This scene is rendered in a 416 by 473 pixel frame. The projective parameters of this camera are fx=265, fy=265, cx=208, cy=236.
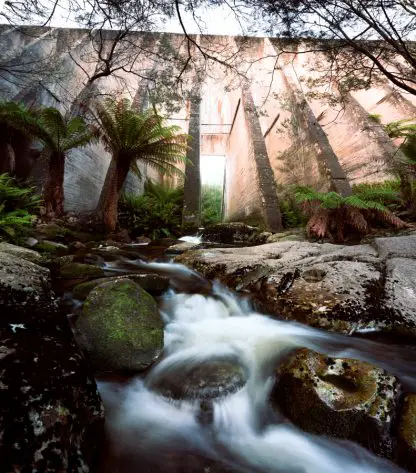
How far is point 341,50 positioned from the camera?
436 cm

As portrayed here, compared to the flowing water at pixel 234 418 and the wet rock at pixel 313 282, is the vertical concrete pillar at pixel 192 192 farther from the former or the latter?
the flowing water at pixel 234 418

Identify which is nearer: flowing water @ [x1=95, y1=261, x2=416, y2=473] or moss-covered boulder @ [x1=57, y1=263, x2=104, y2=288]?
flowing water @ [x1=95, y1=261, x2=416, y2=473]

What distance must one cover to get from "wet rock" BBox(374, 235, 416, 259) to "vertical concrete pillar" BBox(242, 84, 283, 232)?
3.57 m

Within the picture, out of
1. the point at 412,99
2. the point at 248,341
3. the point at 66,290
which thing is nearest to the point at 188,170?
the point at 66,290

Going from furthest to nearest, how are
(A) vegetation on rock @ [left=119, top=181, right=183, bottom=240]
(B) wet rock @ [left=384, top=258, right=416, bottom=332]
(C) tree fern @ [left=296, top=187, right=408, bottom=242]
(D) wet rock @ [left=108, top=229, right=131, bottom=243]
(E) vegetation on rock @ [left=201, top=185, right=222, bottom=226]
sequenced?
(E) vegetation on rock @ [left=201, top=185, right=222, bottom=226]
(A) vegetation on rock @ [left=119, top=181, right=183, bottom=240]
(D) wet rock @ [left=108, top=229, right=131, bottom=243]
(C) tree fern @ [left=296, top=187, right=408, bottom=242]
(B) wet rock @ [left=384, top=258, right=416, bottom=332]

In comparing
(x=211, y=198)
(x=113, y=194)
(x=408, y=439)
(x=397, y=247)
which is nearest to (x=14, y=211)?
(x=113, y=194)

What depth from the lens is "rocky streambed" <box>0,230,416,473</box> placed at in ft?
3.57

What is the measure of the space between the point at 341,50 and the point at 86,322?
5.38 m

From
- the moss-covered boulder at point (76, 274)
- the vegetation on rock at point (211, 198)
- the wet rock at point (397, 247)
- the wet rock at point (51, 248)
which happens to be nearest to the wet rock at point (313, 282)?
the wet rock at point (397, 247)

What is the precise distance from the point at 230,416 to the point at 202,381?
234mm

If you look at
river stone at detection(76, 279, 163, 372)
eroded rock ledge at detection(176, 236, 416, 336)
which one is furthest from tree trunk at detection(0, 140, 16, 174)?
river stone at detection(76, 279, 163, 372)

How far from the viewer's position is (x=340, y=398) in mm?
1318

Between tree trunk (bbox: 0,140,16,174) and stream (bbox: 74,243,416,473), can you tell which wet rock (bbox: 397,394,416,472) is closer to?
stream (bbox: 74,243,416,473)

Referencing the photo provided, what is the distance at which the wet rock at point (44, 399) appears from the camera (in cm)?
88
